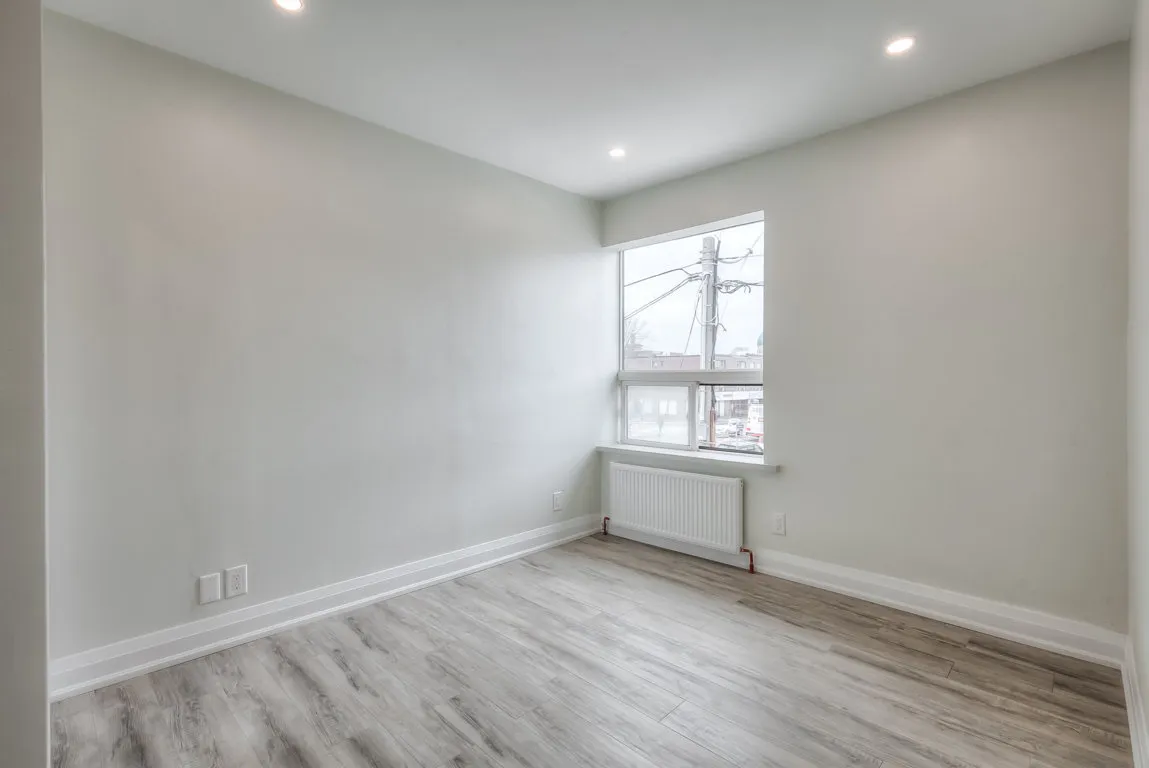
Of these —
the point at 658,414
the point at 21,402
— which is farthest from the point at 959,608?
the point at 21,402

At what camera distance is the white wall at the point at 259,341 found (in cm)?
217

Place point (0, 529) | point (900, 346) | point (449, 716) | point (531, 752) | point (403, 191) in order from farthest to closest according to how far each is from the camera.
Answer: point (403, 191) → point (900, 346) → point (449, 716) → point (531, 752) → point (0, 529)

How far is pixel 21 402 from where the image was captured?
1.30 meters

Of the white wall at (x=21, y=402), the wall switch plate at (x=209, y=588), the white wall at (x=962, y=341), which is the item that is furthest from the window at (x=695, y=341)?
the white wall at (x=21, y=402)

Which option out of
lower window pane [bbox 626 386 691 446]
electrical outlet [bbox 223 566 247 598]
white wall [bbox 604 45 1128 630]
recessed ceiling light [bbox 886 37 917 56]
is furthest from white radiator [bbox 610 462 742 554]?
electrical outlet [bbox 223 566 247 598]

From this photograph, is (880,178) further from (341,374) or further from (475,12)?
(341,374)

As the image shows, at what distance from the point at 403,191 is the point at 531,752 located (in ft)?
9.14

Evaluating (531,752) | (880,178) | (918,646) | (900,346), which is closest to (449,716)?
(531,752)

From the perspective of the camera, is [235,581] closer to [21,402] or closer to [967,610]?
[21,402]

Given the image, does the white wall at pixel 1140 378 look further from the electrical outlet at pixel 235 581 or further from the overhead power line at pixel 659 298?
the electrical outlet at pixel 235 581

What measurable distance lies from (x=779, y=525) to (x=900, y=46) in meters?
2.49

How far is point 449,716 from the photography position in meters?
1.98

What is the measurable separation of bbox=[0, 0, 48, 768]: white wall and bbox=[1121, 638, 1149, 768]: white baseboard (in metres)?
2.99

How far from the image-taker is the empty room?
1887 mm
